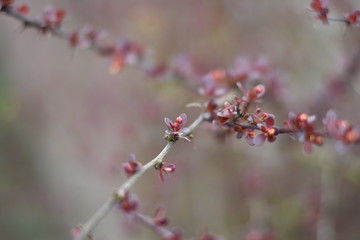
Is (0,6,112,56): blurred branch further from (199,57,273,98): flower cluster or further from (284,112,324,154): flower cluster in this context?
(284,112,324,154): flower cluster

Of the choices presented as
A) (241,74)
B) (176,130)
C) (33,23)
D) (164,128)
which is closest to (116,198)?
(176,130)

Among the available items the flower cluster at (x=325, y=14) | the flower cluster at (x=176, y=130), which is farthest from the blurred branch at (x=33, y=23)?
the flower cluster at (x=325, y=14)

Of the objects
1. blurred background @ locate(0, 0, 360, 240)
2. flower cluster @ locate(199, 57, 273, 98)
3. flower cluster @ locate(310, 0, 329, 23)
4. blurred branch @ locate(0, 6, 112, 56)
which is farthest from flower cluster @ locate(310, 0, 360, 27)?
blurred branch @ locate(0, 6, 112, 56)

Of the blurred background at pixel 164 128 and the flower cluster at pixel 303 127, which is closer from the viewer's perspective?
the flower cluster at pixel 303 127

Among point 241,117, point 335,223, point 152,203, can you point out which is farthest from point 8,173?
point 241,117

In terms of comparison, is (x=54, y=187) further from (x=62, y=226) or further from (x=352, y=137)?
(x=352, y=137)

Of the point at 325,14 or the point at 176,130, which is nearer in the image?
the point at 176,130

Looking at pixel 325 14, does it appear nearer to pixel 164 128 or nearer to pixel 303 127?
pixel 303 127

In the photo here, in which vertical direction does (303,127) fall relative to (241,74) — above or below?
below

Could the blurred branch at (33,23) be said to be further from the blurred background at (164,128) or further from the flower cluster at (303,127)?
the flower cluster at (303,127)
